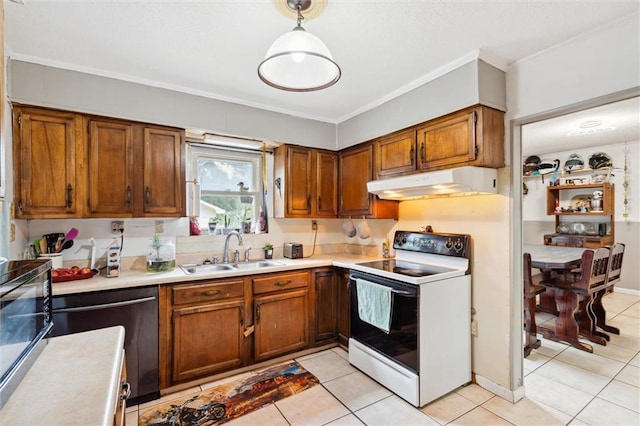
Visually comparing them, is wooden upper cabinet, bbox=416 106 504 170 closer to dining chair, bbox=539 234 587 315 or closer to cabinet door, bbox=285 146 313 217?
cabinet door, bbox=285 146 313 217

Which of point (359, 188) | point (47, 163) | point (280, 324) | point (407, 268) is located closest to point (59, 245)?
point (47, 163)

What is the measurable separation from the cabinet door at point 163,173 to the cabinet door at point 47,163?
429mm

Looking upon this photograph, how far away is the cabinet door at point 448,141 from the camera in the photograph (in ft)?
7.16

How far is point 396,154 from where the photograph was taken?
2795 mm

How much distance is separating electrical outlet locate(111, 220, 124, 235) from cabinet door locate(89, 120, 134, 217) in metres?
0.26

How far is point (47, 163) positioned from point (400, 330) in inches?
111

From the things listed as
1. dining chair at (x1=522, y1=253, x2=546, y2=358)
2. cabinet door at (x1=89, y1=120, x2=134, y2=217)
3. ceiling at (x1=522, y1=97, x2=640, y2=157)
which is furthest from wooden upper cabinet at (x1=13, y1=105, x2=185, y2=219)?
ceiling at (x1=522, y1=97, x2=640, y2=157)

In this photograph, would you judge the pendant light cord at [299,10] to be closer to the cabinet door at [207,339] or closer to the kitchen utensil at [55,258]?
the cabinet door at [207,339]

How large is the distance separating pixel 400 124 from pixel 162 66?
1.95 metres

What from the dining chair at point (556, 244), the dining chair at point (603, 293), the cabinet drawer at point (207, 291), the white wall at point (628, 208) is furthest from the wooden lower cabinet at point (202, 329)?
the white wall at point (628, 208)

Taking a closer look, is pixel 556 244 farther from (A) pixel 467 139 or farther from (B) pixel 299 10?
(B) pixel 299 10

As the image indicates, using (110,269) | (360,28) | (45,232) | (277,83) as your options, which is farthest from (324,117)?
(45,232)

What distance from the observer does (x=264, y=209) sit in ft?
11.2

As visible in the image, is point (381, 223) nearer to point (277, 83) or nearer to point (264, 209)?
→ point (264, 209)
